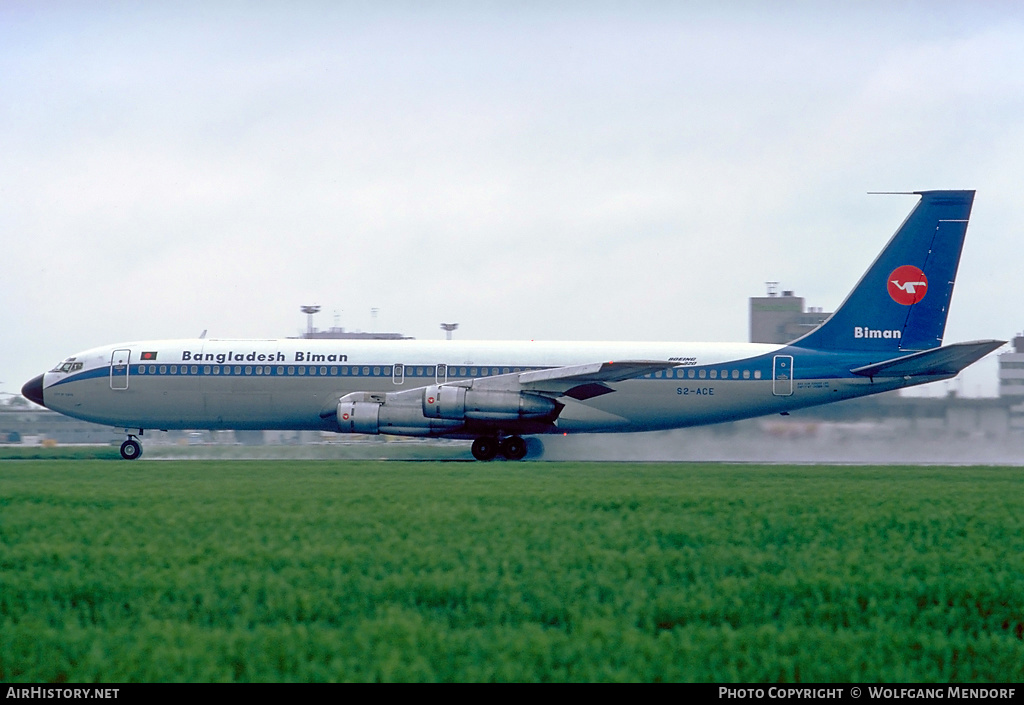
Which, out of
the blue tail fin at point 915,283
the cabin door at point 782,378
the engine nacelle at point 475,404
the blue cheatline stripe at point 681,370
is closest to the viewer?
the engine nacelle at point 475,404

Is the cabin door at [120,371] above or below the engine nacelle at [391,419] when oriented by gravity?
above

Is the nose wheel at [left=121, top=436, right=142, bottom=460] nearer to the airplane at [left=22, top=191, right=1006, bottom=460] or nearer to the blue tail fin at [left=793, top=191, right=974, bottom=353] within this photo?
the airplane at [left=22, top=191, right=1006, bottom=460]

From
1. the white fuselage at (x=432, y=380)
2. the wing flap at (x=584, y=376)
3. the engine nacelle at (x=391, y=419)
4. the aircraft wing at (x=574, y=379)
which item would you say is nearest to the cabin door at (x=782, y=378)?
the white fuselage at (x=432, y=380)

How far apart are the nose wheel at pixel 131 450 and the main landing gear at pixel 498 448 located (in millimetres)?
11225

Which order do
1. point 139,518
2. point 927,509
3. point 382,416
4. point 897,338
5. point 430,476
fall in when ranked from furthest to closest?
point 897,338
point 382,416
point 430,476
point 927,509
point 139,518

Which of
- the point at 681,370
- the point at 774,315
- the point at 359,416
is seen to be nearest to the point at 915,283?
the point at 681,370

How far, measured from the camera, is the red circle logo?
112 ft

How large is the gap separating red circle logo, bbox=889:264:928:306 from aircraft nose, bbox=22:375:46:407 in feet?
95.5

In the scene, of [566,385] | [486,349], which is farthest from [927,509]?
[486,349]

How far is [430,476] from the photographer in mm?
21156

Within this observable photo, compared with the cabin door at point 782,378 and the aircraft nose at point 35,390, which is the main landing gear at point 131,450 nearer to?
the aircraft nose at point 35,390

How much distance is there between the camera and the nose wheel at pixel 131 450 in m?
34.2
